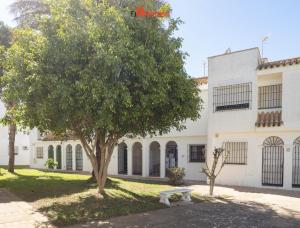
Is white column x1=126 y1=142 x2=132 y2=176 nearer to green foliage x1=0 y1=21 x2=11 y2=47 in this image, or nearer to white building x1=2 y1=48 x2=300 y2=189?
white building x1=2 y1=48 x2=300 y2=189

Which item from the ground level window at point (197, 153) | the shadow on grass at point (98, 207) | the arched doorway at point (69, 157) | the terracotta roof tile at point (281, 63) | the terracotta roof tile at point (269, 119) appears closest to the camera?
the shadow on grass at point (98, 207)

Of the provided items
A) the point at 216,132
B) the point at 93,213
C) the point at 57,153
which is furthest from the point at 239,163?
the point at 57,153

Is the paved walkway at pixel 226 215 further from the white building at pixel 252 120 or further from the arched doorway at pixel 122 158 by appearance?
the arched doorway at pixel 122 158

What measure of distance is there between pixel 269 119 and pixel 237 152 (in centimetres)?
288

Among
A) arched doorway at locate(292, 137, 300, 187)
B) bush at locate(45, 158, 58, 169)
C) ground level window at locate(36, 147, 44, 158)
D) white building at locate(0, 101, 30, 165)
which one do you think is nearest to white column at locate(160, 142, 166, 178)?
arched doorway at locate(292, 137, 300, 187)

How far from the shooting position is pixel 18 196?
14062 mm

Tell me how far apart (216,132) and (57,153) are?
20.7 m

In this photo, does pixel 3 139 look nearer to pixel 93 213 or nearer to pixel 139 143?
pixel 139 143

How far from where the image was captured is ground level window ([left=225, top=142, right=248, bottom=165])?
1947 centimetres

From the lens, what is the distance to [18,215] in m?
10.5

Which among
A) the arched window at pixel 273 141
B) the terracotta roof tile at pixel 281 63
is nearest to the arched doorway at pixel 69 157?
the arched window at pixel 273 141

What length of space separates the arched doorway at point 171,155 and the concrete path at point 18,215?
13383 millimetres

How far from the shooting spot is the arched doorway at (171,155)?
24531 millimetres

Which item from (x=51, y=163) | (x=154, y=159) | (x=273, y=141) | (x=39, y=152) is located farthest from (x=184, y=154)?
(x=39, y=152)
